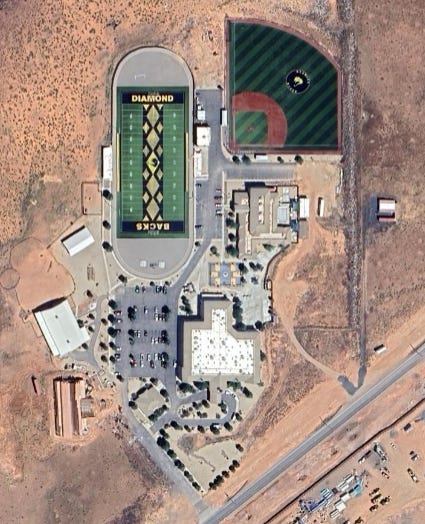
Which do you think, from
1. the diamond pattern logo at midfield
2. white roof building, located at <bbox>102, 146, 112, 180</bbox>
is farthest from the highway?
white roof building, located at <bbox>102, 146, 112, 180</bbox>

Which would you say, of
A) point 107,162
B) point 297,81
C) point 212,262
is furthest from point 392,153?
point 107,162

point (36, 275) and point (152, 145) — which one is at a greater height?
point (152, 145)

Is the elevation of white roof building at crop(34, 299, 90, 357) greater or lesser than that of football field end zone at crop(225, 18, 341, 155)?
lesser

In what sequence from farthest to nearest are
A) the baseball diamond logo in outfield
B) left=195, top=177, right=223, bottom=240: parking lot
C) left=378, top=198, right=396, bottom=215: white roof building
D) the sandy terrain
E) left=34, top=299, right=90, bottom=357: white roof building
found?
left=195, top=177, right=223, bottom=240: parking lot, the baseball diamond logo in outfield, left=34, top=299, right=90, bottom=357: white roof building, left=378, top=198, right=396, bottom=215: white roof building, the sandy terrain

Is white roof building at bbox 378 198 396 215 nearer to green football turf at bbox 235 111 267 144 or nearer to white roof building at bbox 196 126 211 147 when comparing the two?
green football turf at bbox 235 111 267 144

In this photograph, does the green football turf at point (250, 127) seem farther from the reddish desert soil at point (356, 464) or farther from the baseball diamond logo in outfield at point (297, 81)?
the reddish desert soil at point (356, 464)

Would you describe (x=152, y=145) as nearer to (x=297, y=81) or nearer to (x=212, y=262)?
(x=212, y=262)
